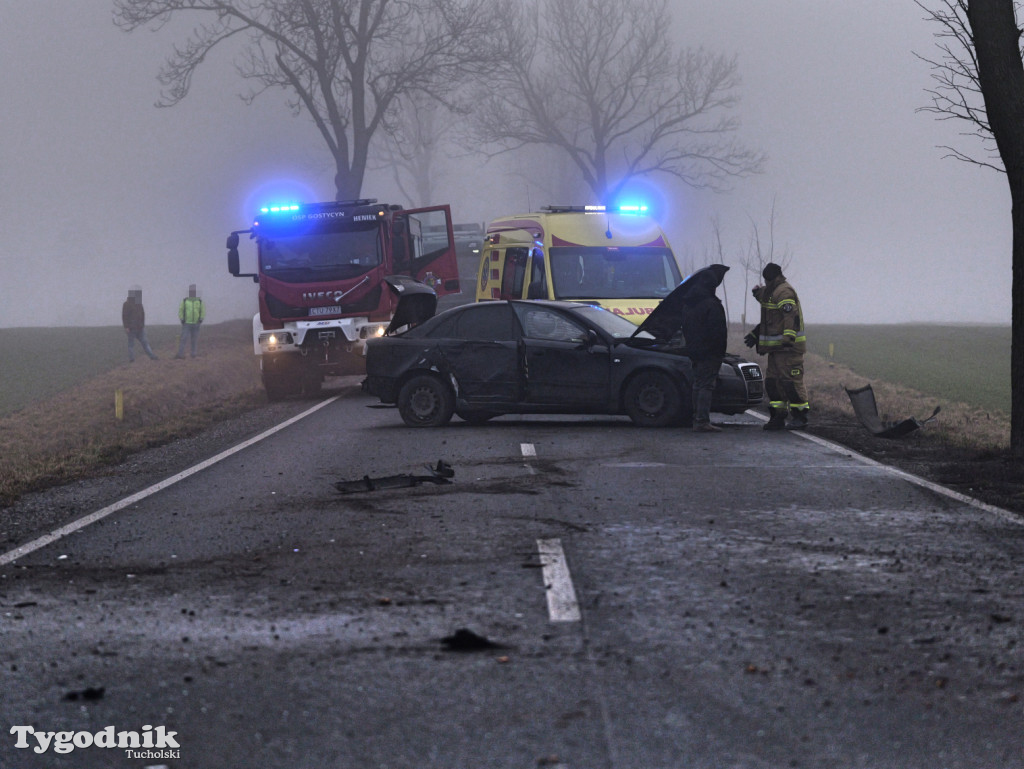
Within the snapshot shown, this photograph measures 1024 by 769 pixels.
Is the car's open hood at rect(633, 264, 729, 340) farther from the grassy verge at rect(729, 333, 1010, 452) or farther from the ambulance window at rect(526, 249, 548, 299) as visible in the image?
the ambulance window at rect(526, 249, 548, 299)

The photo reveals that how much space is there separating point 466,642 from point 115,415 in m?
14.9

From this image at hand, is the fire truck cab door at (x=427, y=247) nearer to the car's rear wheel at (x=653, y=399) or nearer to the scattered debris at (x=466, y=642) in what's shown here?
the car's rear wheel at (x=653, y=399)

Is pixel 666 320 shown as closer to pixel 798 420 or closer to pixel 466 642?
pixel 798 420

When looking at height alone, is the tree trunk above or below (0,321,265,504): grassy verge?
above

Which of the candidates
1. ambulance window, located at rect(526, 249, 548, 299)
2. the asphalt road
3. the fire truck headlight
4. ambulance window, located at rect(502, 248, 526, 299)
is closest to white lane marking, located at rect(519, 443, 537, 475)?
the asphalt road

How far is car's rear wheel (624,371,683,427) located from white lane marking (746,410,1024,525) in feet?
4.89

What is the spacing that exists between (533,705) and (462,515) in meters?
4.14

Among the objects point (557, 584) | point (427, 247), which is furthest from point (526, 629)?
point (427, 247)

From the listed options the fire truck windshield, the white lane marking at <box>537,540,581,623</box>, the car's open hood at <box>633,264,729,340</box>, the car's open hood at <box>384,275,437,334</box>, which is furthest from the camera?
the fire truck windshield

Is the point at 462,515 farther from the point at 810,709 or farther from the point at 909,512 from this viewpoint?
the point at 810,709

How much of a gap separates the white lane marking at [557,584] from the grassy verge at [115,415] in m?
5.31

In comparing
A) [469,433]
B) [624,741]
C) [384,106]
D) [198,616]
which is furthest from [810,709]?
[384,106]

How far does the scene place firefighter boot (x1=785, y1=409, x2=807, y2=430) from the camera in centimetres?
1474

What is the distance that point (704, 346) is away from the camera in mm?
14203
